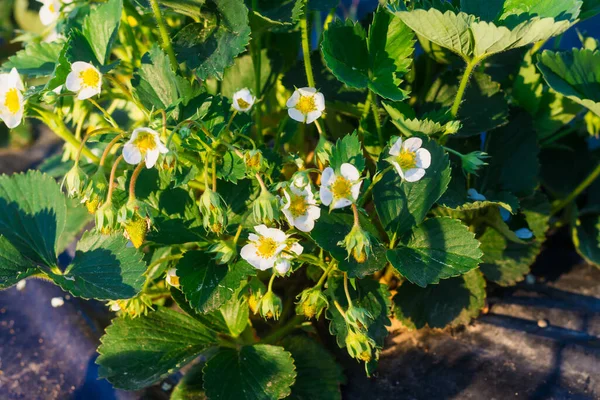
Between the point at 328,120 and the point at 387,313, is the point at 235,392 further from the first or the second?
the point at 328,120

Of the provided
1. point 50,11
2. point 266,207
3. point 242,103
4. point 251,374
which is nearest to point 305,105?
point 242,103

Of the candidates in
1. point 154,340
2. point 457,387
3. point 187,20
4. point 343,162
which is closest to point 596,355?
point 457,387

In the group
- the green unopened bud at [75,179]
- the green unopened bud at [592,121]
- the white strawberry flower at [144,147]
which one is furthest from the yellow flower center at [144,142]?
the green unopened bud at [592,121]

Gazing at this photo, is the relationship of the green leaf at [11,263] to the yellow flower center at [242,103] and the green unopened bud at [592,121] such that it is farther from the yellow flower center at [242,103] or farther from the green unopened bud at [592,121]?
the green unopened bud at [592,121]

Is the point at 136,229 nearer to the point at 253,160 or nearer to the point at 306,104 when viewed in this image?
the point at 253,160

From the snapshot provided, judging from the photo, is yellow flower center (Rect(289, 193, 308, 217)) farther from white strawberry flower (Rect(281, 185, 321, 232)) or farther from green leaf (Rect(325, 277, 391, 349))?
green leaf (Rect(325, 277, 391, 349))

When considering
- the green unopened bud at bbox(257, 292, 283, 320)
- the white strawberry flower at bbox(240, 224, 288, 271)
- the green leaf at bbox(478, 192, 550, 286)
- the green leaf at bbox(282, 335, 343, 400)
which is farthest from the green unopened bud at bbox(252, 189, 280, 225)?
the green leaf at bbox(478, 192, 550, 286)
